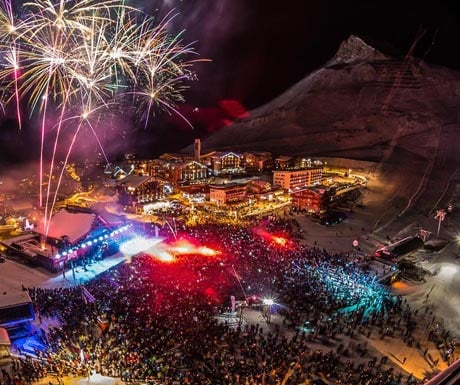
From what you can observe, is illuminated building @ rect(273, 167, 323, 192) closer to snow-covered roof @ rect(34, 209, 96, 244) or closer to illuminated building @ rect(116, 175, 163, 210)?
illuminated building @ rect(116, 175, 163, 210)

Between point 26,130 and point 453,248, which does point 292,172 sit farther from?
point 26,130

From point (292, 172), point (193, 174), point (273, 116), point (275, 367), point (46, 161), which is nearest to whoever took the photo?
point (275, 367)

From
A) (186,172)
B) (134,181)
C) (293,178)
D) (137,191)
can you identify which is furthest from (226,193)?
(186,172)

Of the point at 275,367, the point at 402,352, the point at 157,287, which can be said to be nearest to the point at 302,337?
the point at 275,367

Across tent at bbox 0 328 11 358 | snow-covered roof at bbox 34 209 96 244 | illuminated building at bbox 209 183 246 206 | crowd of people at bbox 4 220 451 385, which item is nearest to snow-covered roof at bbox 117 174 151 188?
illuminated building at bbox 209 183 246 206

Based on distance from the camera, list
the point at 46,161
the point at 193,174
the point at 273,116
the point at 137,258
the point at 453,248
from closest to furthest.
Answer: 1. the point at 137,258
2. the point at 453,248
3. the point at 193,174
4. the point at 46,161
5. the point at 273,116

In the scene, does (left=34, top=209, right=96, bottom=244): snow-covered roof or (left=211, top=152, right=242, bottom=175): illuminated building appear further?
(left=211, top=152, right=242, bottom=175): illuminated building

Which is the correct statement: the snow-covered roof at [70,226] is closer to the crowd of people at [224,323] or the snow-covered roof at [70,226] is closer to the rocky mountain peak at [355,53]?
the crowd of people at [224,323]
